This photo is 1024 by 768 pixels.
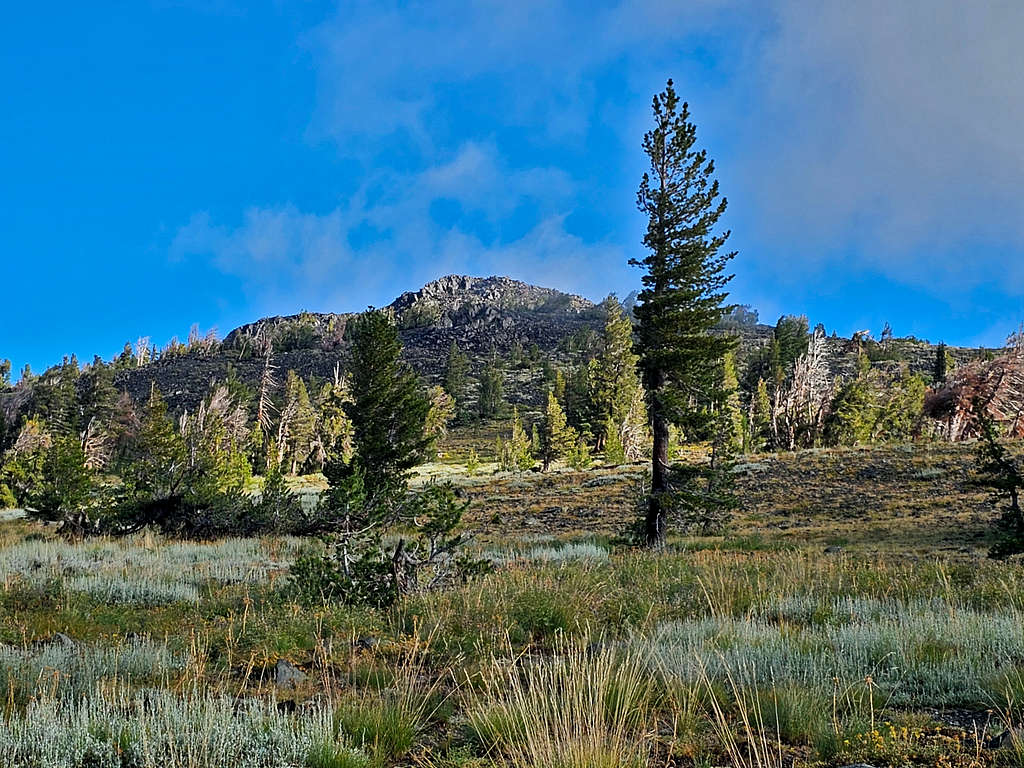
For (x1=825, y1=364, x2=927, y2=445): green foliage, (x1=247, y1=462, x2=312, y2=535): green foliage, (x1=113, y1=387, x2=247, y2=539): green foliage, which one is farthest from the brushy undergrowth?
(x1=825, y1=364, x2=927, y2=445): green foliage

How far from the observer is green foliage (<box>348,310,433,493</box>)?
24453mm

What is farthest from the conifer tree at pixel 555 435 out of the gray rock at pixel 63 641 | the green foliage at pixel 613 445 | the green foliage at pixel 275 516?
the gray rock at pixel 63 641

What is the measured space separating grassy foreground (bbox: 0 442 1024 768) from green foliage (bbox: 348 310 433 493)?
1384 centimetres

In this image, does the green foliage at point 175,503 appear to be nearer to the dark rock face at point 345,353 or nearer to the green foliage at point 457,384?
the green foliage at point 457,384

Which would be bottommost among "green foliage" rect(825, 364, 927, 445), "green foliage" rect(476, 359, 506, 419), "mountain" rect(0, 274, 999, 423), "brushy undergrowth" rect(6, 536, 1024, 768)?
"brushy undergrowth" rect(6, 536, 1024, 768)

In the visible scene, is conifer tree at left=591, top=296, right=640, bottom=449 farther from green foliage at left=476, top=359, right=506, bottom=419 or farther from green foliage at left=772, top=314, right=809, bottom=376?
green foliage at left=476, top=359, right=506, bottom=419

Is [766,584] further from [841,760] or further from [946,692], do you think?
[841,760]

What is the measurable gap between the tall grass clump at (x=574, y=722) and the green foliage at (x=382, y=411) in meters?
20.6

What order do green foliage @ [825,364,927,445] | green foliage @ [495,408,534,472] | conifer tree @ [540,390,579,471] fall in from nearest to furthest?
green foliage @ [825,364,927,445]
conifer tree @ [540,390,579,471]
green foliage @ [495,408,534,472]

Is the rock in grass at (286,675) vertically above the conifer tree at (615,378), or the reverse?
the conifer tree at (615,378)

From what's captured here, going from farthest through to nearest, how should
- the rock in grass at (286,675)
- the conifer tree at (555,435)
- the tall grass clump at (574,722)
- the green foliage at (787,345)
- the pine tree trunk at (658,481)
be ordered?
1. the green foliage at (787,345)
2. the conifer tree at (555,435)
3. the pine tree trunk at (658,481)
4. the rock in grass at (286,675)
5. the tall grass clump at (574,722)

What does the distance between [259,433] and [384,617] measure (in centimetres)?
6719

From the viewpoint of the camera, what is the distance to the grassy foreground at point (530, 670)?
325 cm

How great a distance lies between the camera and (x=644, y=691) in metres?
4.18
